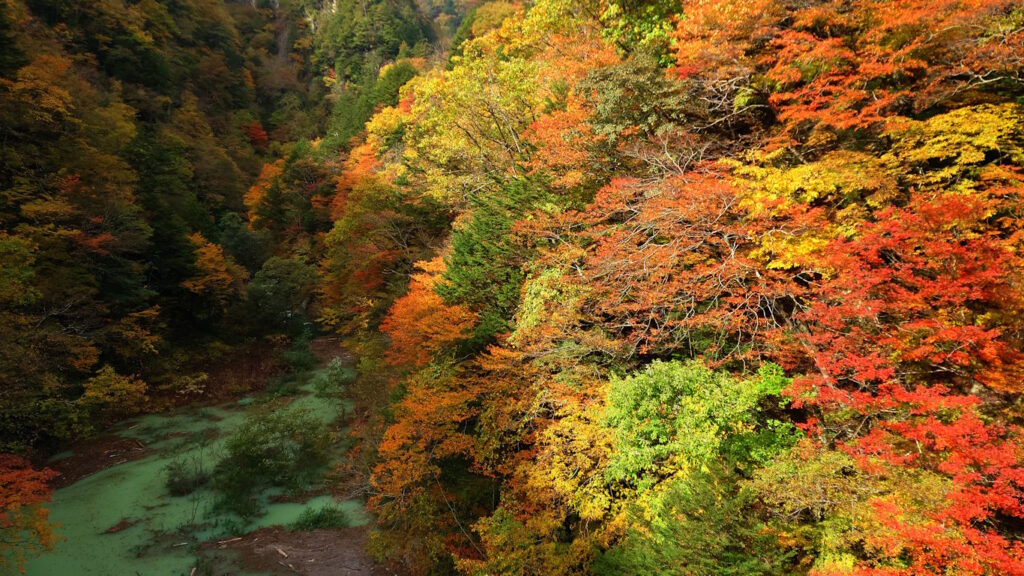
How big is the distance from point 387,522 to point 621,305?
1161 cm

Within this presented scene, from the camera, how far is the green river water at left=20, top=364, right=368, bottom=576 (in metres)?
12.5

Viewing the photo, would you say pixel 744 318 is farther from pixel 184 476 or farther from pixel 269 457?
pixel 184 476

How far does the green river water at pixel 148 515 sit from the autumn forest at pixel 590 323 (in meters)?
0.13

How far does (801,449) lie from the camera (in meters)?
7.15

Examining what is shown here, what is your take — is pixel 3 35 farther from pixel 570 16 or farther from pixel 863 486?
pixel 863 486

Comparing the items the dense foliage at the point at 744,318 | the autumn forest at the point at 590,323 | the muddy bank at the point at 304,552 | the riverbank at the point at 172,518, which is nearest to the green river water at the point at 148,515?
Answer: the riverbank at the point at 172,518

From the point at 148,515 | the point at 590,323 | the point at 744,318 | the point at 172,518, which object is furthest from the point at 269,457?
the point at 744,318

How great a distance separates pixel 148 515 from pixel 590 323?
17.3m

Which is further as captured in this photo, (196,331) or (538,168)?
(196,331)

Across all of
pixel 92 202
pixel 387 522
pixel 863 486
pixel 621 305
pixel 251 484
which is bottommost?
pixel 387 522

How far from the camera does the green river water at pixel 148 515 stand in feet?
41.2

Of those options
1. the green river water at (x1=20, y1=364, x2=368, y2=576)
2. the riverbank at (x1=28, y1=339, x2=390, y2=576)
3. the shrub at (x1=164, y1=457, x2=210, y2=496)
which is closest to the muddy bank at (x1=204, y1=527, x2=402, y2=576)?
the riverbank at (x1=28, y1=339, x2=390, y2=576)

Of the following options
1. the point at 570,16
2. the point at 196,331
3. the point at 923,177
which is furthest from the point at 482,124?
the point at 196,331

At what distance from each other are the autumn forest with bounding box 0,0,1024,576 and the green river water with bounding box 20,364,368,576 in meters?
0.13
